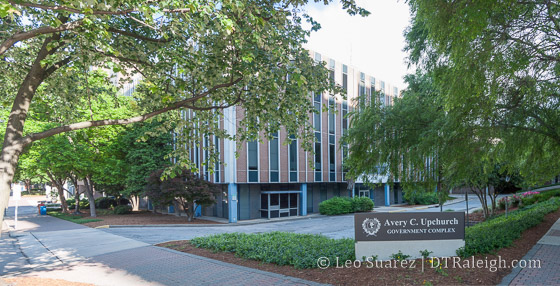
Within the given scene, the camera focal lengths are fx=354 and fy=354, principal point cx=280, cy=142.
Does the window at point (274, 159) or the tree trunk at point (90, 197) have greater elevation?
the window at point (274, 159)

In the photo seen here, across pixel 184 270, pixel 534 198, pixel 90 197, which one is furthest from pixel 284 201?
pixel 184 270

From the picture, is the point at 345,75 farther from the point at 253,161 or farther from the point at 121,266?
the point at 121,266

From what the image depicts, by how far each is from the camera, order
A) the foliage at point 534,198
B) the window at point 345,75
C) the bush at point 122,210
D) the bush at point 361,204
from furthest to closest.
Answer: the window at point 345,75
the bush at point 122,210
the bush at point 361,204
the foliage at point 534,198

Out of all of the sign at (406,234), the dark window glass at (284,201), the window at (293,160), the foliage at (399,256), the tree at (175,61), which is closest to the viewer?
the tree at (175,61)

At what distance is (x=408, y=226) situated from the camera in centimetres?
827

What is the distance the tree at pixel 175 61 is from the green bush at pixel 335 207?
20.5 m

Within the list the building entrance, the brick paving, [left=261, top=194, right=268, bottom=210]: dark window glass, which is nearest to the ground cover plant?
the brick paving

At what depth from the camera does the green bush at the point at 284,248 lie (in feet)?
28.1

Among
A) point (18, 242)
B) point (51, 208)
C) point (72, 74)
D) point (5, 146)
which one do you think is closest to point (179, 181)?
point (18, 242)

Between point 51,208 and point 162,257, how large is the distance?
36.1m

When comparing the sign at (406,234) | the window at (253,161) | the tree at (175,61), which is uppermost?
the tree at (175,61)

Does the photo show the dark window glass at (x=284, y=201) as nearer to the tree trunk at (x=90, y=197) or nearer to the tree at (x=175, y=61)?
the tree trunk at (x=90, y=197)

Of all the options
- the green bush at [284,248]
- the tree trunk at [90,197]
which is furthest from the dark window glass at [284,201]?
the green bush at [284,248]

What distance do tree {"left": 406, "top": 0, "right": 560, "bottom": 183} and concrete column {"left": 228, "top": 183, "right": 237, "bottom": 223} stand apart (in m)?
16.5
